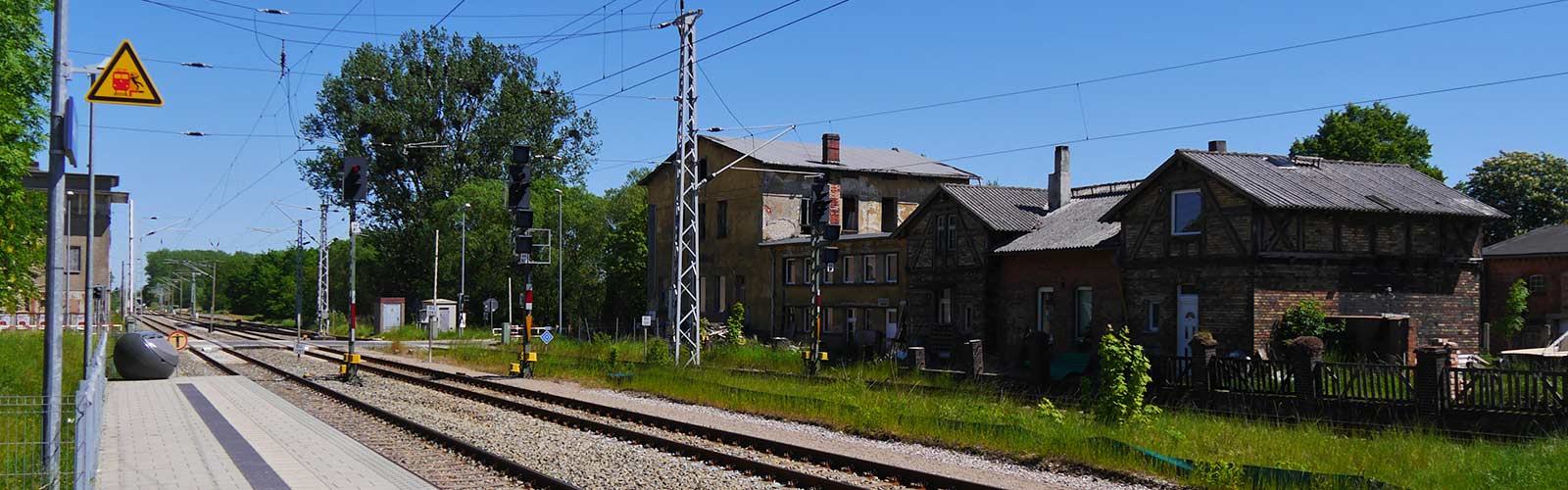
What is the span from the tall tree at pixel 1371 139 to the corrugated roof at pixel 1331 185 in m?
29.4

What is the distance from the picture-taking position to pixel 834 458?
1465 centimetres

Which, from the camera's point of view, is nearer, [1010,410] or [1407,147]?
[1010,410]

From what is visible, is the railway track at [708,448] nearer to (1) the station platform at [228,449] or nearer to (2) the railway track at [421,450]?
(2) the railway track at [421,450]

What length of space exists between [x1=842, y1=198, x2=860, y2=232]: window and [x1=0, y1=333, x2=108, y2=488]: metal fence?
45.4 meters

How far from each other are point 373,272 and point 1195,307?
6455cm

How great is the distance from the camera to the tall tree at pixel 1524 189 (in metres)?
63.9

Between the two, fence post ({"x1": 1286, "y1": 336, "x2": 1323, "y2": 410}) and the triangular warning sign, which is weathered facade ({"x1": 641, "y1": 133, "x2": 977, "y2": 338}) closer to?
fence post ({"x1": 1286, "y1": 336, "x2": 1323, "y2": 410})

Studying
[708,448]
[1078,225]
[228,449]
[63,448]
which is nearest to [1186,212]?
[1078,225]

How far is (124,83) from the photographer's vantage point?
1030cm

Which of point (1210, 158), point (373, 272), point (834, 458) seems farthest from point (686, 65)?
point (373, 272)

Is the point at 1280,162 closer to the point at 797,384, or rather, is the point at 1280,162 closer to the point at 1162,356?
the point at 1162,356

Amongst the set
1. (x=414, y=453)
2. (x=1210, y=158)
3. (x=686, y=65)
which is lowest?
(x=414, y=453)

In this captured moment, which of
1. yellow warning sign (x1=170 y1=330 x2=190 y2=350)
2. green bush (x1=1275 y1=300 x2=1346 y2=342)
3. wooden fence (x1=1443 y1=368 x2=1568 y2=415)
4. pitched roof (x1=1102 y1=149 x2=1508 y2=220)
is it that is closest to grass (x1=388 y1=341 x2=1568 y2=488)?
wooden fence (x1=1443 y1=368 x2=1568 y2=415)

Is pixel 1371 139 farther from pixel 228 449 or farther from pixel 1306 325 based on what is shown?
pixel 228 449
